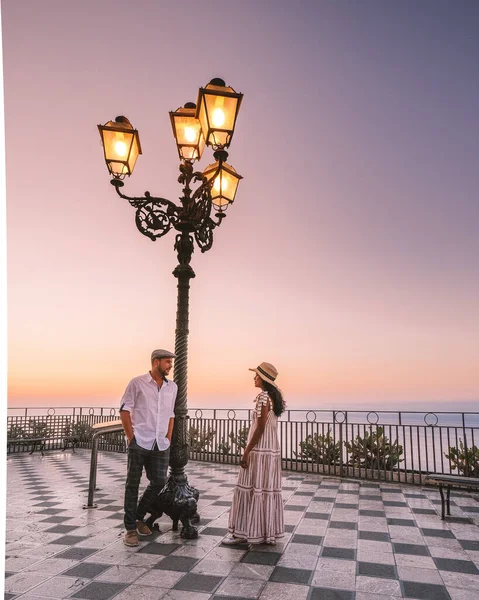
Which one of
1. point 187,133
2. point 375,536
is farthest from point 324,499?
point 187,133

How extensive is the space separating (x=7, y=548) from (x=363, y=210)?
12011 millimetres

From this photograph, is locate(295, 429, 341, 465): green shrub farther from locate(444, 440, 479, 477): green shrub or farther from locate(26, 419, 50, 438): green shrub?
locate(26, 419, 50, 438): green shrub

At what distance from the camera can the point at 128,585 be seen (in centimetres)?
329

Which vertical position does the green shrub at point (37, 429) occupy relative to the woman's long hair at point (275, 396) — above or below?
below

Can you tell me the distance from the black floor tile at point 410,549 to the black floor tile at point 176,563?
6.54 feet

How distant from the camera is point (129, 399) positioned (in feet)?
14.6

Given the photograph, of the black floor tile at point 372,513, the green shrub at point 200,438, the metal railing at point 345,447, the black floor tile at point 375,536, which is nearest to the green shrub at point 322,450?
the metal railing at point 345,447

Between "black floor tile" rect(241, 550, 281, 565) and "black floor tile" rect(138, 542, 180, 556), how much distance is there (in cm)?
74

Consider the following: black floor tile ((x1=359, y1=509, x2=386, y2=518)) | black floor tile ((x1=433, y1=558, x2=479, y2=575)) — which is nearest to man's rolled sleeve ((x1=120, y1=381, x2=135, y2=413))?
black floor tile ((x1=433, y1=558, x2=479, y2=575))

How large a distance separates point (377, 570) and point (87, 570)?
246 cm

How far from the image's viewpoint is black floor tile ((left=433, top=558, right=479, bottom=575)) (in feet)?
12.0

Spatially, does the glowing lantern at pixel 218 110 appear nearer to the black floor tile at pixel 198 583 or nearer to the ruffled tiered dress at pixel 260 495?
the ruffled tiered dress at pixel 260 495

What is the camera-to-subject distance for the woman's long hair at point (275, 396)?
4.42 meters

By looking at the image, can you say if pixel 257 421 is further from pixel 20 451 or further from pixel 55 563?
pixel 20 451
